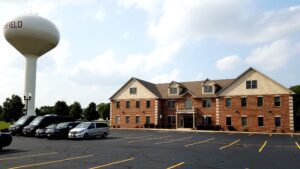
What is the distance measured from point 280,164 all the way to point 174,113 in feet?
150

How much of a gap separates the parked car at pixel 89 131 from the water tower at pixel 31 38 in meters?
21.1

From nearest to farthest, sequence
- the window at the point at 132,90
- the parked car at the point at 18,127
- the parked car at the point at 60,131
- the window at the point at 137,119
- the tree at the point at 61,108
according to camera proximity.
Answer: the parked car at the point at 60,131 < the parked car at the point at 18,127 < the window at the point at 137,119 < the window at the point at 132,90 < the tree at the point at 61,108

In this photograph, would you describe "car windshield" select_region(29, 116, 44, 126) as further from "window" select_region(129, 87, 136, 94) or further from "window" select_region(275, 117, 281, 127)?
"window" select_region(275, 117, 281, 127)

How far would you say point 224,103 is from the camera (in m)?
55.8

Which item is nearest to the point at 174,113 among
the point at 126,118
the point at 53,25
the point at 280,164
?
the point at 126,118

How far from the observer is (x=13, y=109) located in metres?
77.8

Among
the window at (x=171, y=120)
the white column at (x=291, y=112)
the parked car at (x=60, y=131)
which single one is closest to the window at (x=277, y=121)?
the white column at (x=291, y=112)

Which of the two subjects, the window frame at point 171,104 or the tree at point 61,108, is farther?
Answer: the tree at point 61,108

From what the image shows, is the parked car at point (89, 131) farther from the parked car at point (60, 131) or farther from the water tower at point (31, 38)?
the water tower at point (31, 38)

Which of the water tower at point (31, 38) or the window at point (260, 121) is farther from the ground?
the water tower at point (31, 38)

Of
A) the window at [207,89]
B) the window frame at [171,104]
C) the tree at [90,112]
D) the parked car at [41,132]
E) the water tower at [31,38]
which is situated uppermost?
the water tower at [31,38]

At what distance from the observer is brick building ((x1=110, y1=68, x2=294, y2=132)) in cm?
5200

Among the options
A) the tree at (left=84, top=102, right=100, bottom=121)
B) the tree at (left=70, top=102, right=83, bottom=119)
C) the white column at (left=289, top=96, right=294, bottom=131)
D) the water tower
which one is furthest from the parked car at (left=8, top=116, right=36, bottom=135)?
the tree at (left=70, top=102, right=83, bottom=119)

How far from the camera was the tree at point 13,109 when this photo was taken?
77.4 meters
